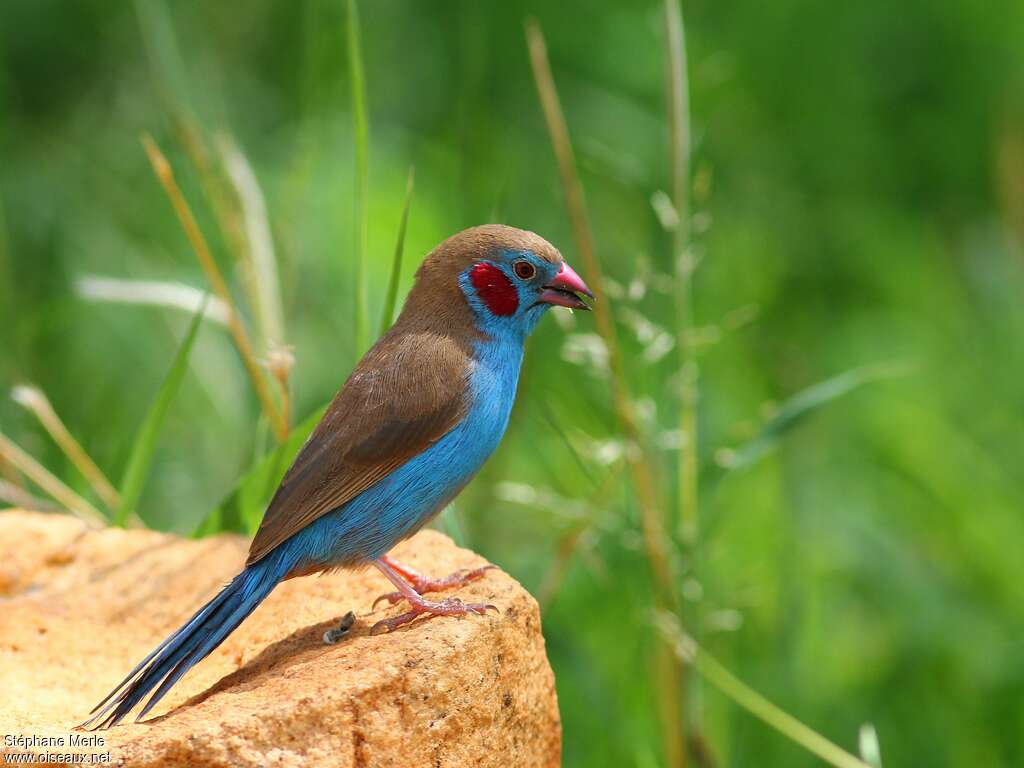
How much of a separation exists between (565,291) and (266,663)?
4.07ft

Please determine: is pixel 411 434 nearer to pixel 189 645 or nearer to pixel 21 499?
pixel 189 645

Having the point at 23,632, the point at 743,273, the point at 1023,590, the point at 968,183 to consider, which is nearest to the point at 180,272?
the point at 743,273

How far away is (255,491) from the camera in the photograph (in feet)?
13.2

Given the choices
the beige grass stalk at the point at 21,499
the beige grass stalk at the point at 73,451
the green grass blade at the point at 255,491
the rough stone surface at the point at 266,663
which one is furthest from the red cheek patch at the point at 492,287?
the beige grass stalk at the point at 21,499

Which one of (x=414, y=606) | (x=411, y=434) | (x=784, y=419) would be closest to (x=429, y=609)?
(x=414, y=606)

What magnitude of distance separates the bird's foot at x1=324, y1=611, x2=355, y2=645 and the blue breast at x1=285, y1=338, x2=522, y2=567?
0.16 meters

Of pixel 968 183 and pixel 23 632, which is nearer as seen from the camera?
pixel 23 632

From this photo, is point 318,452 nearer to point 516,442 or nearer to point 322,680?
point 322,680

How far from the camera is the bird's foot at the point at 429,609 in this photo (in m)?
3.30

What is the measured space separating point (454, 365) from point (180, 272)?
3.59m

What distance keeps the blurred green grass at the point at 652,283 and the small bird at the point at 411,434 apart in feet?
1.14

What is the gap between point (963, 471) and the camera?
636 cm

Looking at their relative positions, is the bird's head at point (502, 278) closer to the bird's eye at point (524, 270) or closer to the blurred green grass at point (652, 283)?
the bird's eye at point (524, 270)

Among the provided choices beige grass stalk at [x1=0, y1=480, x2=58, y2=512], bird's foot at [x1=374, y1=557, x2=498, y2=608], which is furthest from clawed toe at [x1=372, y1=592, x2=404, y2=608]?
beige grass stalk at [x1=0, y1=480, x2=58, y2=512]
